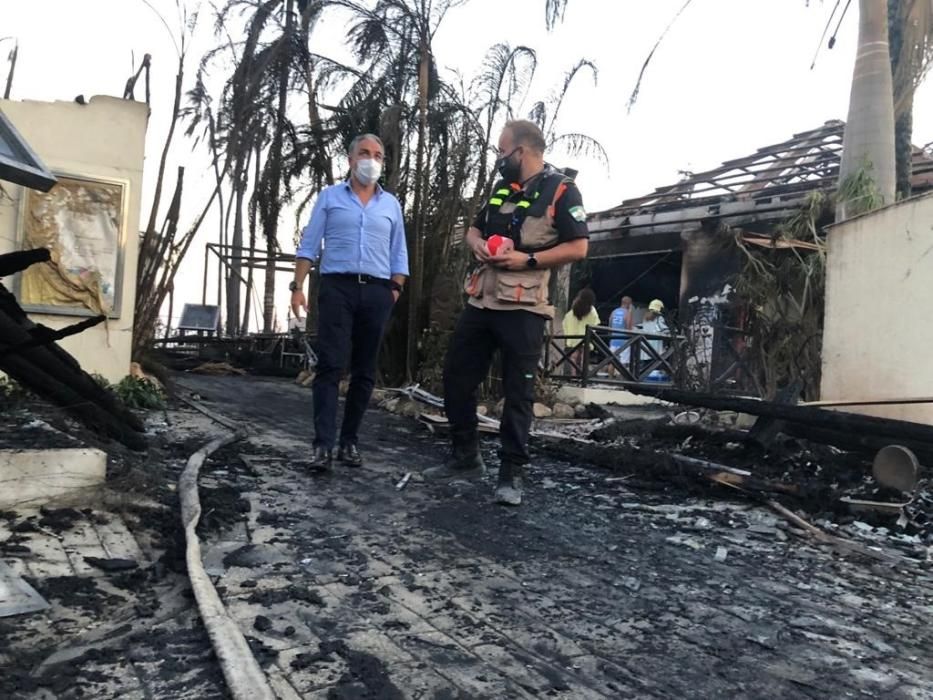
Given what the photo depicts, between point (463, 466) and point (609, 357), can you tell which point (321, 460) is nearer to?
point (463, 466)

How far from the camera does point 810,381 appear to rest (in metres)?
6.83

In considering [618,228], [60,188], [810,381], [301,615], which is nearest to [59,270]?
[60,188]

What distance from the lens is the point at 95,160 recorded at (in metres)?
6.21

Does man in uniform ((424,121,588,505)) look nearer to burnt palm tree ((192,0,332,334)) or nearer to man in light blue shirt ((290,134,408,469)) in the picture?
man in light blue shirt ((290,134,408,469))

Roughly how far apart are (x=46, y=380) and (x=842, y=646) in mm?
3211

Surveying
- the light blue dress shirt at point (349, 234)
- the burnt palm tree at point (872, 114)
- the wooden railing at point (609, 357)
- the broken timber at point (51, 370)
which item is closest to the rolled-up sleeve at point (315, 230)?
the light blue dress shirt at point (349, 234)

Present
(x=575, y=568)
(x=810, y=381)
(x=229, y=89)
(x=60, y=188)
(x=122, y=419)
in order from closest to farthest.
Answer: (x=575, y=568)
(x=122, y=419)
(x=60, y=188)
(x=810, y=381)
(x=229, y=89)

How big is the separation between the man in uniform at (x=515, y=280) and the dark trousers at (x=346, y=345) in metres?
0.55

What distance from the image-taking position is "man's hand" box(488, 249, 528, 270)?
3713 millimetres

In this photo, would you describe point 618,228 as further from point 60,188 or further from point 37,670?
point 37,670

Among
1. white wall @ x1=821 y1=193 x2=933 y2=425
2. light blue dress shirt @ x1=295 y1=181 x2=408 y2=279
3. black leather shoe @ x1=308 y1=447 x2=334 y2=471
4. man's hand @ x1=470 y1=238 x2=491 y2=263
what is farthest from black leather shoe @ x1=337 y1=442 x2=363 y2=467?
white wall @ x1=821 y1=193 x2=933 y2=425

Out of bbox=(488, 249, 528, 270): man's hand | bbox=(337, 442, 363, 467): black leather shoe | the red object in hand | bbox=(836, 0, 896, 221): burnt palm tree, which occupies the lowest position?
bbox=(337, 442, 363, 467): black leather shoe

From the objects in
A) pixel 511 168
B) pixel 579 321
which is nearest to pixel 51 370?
pixel 511 168

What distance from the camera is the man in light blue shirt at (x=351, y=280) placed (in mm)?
4125
